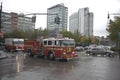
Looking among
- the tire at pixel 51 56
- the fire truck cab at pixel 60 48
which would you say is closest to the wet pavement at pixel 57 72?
the fire truck cab at pixel 60 48

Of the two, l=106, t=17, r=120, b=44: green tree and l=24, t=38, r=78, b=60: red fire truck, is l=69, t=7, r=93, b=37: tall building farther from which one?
l=24, t=38, r=78, b=60: red fire truck

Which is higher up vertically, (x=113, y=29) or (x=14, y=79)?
(x=113, y=29)

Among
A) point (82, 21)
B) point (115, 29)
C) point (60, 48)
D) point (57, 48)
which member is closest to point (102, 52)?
point (115, 29)

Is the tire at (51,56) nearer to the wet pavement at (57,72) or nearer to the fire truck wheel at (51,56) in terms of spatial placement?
the fire truck wheel at (51,56)

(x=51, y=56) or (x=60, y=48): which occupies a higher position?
(x=60, y=48)

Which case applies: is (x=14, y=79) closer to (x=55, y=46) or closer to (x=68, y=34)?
(x=55, y=46)

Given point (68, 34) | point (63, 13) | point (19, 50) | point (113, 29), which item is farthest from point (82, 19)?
point (19, 50)

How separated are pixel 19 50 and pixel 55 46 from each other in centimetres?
2291

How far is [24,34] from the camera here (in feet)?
347

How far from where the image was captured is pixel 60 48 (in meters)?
30.4

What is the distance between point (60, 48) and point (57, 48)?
660mm

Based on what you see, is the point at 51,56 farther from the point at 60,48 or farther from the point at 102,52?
the point at 102,52

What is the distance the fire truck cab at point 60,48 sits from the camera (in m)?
30.4

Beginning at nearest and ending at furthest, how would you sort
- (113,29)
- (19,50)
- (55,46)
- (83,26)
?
(55,46) → (19,50) → (113,29) → (83,26)
